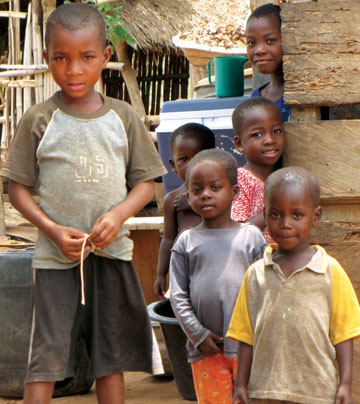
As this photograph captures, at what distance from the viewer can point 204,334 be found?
2822mm

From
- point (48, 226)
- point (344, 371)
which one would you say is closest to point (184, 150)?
point (48, 226)

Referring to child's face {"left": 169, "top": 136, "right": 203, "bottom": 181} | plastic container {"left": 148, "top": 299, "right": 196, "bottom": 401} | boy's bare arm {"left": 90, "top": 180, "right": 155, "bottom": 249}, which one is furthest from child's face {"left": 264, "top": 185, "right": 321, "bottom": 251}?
child's face {"left": 169, "top": 136, "right": 203, "bottom": 181}

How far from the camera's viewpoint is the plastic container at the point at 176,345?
365cm

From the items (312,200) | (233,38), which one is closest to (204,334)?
(312,200)

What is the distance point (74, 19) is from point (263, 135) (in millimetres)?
965

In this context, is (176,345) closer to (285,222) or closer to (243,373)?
(243,373)

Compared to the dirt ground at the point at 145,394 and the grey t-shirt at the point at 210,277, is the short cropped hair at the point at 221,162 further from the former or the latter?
the dirt ground at the point at 145,394

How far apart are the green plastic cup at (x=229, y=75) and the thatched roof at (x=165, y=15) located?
203 inches

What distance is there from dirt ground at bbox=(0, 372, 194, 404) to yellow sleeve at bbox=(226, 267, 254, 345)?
55.7 inches

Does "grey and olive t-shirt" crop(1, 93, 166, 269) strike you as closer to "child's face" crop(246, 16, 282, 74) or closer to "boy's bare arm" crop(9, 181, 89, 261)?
"boy's bare arm" crop(9, 181, 89, 261)

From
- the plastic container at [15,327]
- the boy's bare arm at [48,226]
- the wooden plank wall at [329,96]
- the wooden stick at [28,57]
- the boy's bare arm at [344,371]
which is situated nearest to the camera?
the boy's bare arm at [344,371]

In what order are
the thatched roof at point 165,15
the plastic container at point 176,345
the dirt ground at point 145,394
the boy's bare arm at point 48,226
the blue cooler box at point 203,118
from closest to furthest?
1. the boy's bare arm at point 48,226
2. the plastic container at point 176,345
3. the dirt ground at point 145,394
4. the blue cooler box at point 203,118
5. the thatched roof at point 165,15

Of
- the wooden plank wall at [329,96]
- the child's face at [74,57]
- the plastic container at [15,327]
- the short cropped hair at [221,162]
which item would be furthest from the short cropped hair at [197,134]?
the plastic container at [15,327]

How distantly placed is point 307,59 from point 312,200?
89 cm
